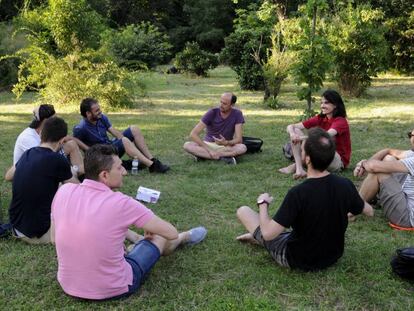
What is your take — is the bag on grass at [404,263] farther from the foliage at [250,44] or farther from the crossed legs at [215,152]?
the foliage at [250,44]

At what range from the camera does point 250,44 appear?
14.1 m

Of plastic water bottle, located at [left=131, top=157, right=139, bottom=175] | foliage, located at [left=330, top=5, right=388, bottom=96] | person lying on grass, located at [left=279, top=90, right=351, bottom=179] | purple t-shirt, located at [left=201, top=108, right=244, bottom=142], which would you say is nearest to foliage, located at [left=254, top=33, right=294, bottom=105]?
foliage, located at [left=330, top=5, right=388, bottom=96]

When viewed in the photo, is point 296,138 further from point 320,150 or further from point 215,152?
point 320,150

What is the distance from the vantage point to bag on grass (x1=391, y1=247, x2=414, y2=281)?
336 centimetres

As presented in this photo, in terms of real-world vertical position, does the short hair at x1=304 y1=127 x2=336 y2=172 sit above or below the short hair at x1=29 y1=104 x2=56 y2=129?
above

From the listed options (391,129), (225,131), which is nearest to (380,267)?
(225,131)

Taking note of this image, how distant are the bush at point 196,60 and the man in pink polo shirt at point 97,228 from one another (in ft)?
62.3

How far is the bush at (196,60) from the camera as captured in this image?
21625 millimetres

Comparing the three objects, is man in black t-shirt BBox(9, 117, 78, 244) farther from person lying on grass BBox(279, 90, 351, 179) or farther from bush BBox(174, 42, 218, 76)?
bush BBox(174, 42, 218, 76)

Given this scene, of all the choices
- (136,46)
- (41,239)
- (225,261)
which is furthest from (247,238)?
(136,46)

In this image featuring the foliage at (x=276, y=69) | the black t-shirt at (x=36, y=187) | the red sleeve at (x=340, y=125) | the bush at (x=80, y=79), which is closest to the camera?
the black t-shirt at (x=36, y=187)

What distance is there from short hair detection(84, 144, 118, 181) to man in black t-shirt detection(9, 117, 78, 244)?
97 cm

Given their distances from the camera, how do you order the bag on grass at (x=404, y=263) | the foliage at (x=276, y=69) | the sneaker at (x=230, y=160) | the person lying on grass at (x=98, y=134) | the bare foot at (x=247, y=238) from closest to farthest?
the bag on grass at (x=404, y=263) < the bare foot at (x=247, y=238) < the person lying on grass at (x=98, y=134) < the sneaker at (x=230, y=160) < the foliage at (x=276, y=69)

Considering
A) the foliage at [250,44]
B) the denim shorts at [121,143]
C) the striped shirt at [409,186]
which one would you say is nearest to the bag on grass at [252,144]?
the denim shorts at [121,143]
